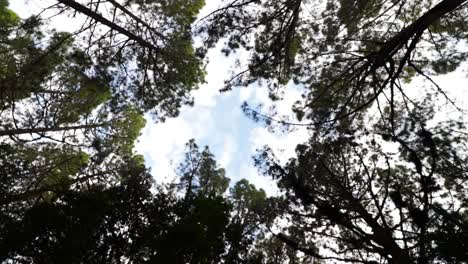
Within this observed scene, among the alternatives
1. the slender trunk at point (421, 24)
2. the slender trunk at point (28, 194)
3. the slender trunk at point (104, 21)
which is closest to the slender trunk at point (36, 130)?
the slender trunk at point (28, 194)

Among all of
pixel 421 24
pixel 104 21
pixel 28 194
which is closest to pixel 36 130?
pixel 28 194

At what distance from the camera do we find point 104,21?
9070mm

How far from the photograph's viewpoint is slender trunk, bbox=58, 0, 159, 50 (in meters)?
8.57

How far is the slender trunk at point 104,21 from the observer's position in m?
8.57

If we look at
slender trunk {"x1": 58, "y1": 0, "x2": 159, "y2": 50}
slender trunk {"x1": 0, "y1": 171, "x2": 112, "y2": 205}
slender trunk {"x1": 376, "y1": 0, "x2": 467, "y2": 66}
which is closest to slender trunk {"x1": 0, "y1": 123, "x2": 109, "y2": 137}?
slender trunk {"x1": 0, "y1": 171, "x2": 112, "y2": 205}

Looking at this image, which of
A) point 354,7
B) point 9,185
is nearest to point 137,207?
point 9,185

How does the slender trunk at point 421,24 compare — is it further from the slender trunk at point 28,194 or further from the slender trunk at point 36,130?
the slender trunk at point 36,130

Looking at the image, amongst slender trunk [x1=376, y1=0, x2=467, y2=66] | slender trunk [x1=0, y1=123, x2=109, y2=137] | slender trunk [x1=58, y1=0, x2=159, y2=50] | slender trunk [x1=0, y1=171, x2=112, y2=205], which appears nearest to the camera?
slender trunk [x1=376, y1=0, x2=467, y2=66]

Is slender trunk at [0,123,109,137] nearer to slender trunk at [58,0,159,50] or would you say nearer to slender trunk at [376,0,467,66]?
slender trunk at [58,0,159,50]

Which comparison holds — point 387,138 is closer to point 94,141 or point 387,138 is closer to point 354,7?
point 354,7

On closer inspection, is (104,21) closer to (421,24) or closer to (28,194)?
(28,194)

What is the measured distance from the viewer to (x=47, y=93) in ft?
39.6

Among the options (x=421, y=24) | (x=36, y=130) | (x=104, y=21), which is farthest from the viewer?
(x=36, y=130)

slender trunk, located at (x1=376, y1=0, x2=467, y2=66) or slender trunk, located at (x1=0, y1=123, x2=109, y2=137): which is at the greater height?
slender trunk, located at (x1=0, y1=123, x2=109, y2=137)
